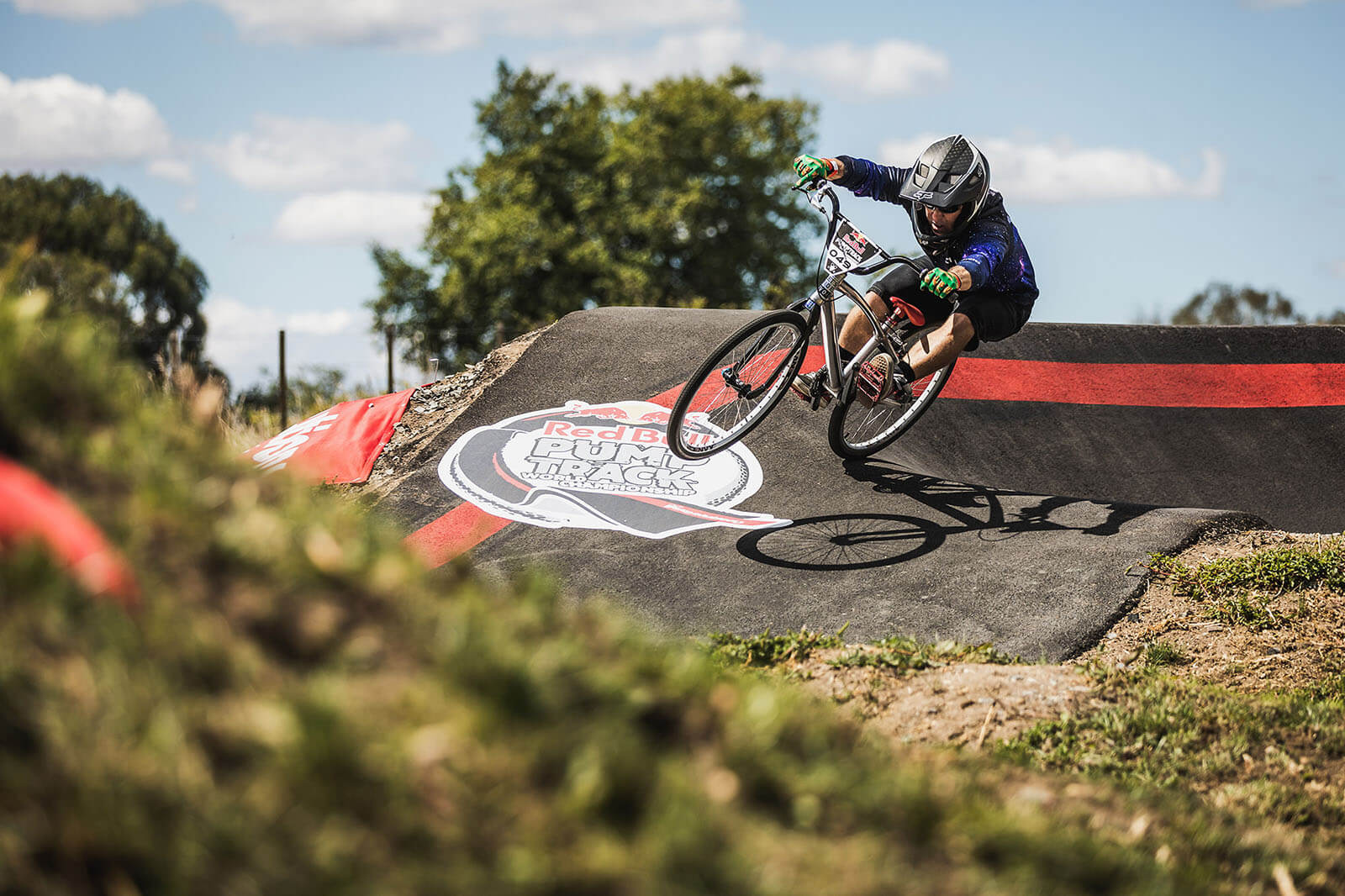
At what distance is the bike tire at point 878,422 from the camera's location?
308 inches

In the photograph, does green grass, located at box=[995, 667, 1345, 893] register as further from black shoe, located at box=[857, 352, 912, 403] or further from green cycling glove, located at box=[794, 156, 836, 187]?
green cycling glove, located at box=[794, 156, 836, 187]

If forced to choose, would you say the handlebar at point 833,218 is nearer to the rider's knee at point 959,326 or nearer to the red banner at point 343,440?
the rider's knee at point 959,326

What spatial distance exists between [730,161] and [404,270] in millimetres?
12990

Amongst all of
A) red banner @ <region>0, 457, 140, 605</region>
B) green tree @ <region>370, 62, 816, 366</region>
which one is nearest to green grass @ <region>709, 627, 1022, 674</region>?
red banner @ <region>0, 457, 140, 605</region>

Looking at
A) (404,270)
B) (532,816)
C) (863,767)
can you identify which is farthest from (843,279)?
(404,270)

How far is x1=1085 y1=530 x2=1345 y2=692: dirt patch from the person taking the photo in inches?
204

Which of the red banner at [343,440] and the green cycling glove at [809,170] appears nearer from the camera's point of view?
the green cycling glove at [809,170]

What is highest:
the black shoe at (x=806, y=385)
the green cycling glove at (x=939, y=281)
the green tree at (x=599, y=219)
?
the green tree at (x=599, y=219)

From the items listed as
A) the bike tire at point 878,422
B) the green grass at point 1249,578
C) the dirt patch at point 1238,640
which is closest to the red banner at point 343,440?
the bike tire at point 878,422

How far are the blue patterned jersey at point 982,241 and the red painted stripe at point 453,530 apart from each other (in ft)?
12.1

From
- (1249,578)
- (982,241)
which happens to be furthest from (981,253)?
(1249,578)

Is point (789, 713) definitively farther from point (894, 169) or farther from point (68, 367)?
point (894, 169)

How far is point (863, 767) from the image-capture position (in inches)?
81.7

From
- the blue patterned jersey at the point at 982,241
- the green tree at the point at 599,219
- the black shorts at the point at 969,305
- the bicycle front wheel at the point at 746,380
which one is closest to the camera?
the bicycle front wheel at the point at 746,380
